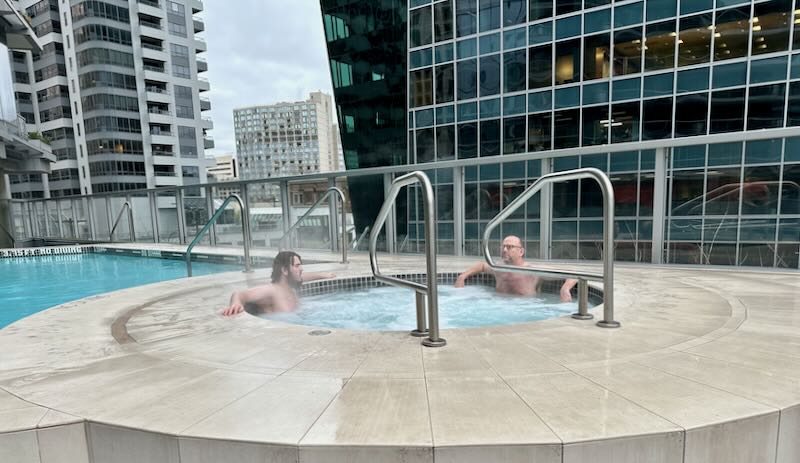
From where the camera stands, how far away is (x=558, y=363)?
7.53ft

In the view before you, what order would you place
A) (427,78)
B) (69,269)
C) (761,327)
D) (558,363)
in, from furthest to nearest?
(427,78) → (69,269) → (761,327) → (558,363)

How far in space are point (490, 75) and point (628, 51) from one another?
17.9ft

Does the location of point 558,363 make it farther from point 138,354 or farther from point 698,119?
point 698,119

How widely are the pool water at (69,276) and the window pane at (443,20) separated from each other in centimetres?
1511

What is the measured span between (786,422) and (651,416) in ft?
2.01

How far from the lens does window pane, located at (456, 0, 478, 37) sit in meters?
17.8

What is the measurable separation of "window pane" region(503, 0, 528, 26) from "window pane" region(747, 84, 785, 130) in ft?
29.0

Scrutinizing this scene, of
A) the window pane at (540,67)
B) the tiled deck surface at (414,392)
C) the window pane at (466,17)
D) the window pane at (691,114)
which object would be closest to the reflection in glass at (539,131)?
the window pane at (540,67)

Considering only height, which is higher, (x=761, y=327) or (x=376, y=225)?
(x=376, y=225)

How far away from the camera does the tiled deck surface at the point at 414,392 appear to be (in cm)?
158

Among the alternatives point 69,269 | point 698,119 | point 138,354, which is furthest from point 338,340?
point 698,119

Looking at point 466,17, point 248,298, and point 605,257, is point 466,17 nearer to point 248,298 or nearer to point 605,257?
point 248,298

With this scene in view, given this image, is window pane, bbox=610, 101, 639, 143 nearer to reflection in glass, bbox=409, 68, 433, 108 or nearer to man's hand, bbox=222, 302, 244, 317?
reflection in glass, bbox=409, 68, 433, 108

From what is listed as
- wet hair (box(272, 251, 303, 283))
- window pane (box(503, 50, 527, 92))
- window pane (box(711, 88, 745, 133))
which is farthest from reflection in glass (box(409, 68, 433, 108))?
wet hair (box(272, 251, 303, 283))
